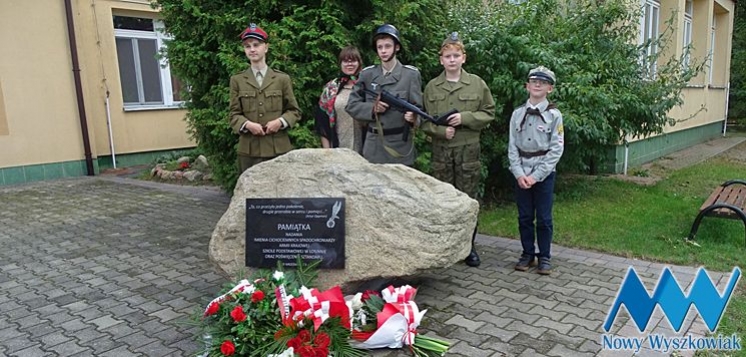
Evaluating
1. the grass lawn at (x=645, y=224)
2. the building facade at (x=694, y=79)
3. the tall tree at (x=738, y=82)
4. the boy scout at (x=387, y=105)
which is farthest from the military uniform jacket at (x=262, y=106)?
the tall tree at (x=738, y=82)

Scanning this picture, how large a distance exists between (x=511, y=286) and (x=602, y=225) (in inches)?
81.8

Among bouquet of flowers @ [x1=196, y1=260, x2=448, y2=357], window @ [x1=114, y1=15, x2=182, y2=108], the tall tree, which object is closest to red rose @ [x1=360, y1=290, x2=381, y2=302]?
bouquet of flowers @ [x1=196, y1=260, x2=448, y2=357]

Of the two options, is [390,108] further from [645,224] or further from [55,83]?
[55,83]

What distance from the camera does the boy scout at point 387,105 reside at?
4109 mm

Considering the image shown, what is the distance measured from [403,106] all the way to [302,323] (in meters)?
1.77

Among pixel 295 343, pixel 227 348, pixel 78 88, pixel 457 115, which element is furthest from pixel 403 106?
pixel 78 88

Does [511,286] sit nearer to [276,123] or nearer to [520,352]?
[520,352]

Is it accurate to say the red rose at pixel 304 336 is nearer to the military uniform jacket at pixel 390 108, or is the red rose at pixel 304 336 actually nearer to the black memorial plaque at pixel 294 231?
the black memorial plaque at pixel 294 231

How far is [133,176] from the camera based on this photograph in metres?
9.63

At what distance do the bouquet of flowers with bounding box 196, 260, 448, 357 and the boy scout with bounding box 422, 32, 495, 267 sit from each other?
1347 mm

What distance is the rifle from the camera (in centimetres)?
404

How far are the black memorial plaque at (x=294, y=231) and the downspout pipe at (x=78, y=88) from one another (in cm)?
728

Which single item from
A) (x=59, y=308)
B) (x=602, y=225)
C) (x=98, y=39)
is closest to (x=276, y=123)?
(x=59, y=308)

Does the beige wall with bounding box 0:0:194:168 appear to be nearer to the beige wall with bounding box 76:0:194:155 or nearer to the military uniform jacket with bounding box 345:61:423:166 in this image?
the beige wall with bounding box 76:0:194:155
